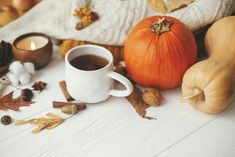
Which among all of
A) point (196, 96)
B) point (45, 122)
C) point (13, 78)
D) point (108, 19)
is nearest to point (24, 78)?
point (13, 78)

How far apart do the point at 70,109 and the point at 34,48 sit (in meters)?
0.19

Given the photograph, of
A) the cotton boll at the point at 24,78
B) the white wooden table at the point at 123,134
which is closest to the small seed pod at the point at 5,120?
the white wooden table at the point at 123,134

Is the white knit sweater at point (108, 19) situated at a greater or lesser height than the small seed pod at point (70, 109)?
greater

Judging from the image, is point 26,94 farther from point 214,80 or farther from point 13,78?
point 214,80

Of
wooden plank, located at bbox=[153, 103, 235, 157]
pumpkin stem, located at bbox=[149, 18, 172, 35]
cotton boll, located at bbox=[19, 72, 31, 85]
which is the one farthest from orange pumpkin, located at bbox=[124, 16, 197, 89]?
cotton boll, located at bbox=[19, 72, 31, 85]

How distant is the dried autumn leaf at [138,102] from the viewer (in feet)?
2.20

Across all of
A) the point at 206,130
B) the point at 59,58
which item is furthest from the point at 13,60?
the point at 206,130

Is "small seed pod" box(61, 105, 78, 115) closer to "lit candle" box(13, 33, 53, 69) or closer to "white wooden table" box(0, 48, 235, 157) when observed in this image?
"white wooden table" box(0, 48, 235, 157)

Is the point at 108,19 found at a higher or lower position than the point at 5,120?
higher

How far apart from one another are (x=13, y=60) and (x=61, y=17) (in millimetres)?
158

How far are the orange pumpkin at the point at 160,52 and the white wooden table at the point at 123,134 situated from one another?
0.19ft

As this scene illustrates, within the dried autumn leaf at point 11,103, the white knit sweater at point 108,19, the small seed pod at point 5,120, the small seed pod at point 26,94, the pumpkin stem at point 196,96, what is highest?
the white knit sweater at point 108,19

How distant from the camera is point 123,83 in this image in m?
0.64

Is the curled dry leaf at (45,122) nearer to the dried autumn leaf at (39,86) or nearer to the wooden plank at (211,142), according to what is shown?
the dried autumn leaf at (39,86)
